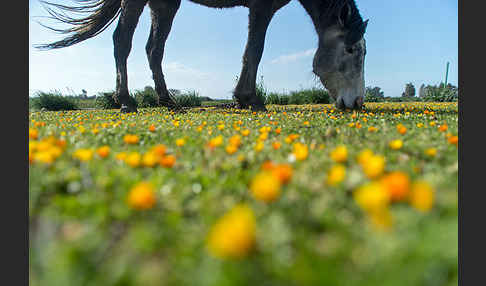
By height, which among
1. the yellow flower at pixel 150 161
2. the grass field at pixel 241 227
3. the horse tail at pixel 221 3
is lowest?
the grass field at pixel 241 227

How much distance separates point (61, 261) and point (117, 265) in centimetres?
12

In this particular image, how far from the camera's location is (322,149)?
1717mm

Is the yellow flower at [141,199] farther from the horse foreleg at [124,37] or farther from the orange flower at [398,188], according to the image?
the horse foreleg at [124,37]

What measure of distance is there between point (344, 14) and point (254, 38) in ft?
5.77

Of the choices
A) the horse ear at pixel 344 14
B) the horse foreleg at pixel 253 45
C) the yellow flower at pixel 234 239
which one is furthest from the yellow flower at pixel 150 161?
the horse ear at pixel 344 14

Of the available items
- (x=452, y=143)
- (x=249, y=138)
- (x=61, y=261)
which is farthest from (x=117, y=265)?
(x=452, y=143)

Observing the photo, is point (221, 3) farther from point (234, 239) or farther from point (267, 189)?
point (234, 239)

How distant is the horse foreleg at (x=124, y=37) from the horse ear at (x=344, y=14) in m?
4.22

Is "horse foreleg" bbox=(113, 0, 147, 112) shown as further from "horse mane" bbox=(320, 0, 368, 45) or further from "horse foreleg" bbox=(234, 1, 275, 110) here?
"horse mane" bbox=(320, 0, 368, 45)

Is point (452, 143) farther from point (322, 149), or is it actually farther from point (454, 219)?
point (454, 219)

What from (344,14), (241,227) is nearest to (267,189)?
(241,227)

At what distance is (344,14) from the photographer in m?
4.77

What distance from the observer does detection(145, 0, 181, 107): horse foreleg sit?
6.35 meters

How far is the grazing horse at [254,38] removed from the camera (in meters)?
4.78
